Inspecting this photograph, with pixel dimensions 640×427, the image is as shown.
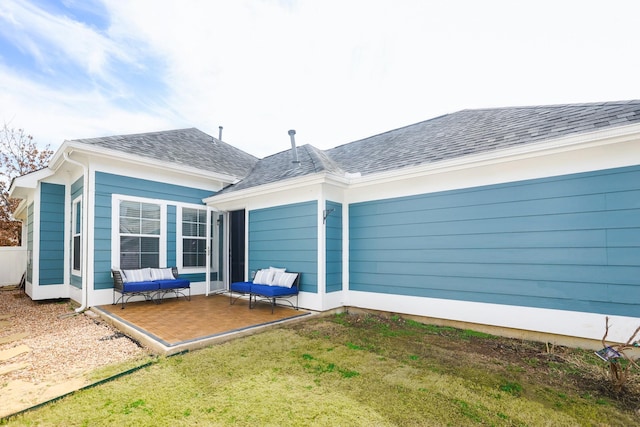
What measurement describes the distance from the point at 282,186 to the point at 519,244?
13.9ft

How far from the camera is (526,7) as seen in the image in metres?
5.54

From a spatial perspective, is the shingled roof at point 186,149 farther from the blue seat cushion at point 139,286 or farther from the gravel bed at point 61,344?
the gravel bed at point 61,344

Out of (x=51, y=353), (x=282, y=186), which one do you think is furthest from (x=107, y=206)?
(x=282, y=186)

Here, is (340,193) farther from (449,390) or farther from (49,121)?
(49,121)

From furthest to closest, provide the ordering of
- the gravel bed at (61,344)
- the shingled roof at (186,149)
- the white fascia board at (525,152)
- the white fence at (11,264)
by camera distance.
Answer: the white fence at (11,264) < the shingled roof at (186,149) < the white fascia board at (525,152) < the gravel bed at (61,344)

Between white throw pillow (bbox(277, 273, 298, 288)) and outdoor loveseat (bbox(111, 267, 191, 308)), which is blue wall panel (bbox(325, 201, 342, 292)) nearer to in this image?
white throw pillow (bbox(277, 273, 298, 288))

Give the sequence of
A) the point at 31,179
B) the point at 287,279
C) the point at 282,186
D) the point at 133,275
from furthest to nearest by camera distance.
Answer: the point at 31,179 → the point at 133,275 → the point at 282,186 → the point at 287,279

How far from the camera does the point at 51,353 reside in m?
3.87

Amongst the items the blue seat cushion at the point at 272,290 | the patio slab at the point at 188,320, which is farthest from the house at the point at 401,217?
the patio slab at the point at 188,320

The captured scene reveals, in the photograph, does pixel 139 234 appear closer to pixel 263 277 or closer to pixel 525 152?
pixel 263 277

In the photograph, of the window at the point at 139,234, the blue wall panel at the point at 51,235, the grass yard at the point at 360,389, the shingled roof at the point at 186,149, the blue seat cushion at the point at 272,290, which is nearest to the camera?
the grass yard at the point at 360,389

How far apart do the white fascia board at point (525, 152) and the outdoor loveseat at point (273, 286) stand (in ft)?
8.37

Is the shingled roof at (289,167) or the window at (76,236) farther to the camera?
the window at (76,236)

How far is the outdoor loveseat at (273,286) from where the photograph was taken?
18.7 ft
